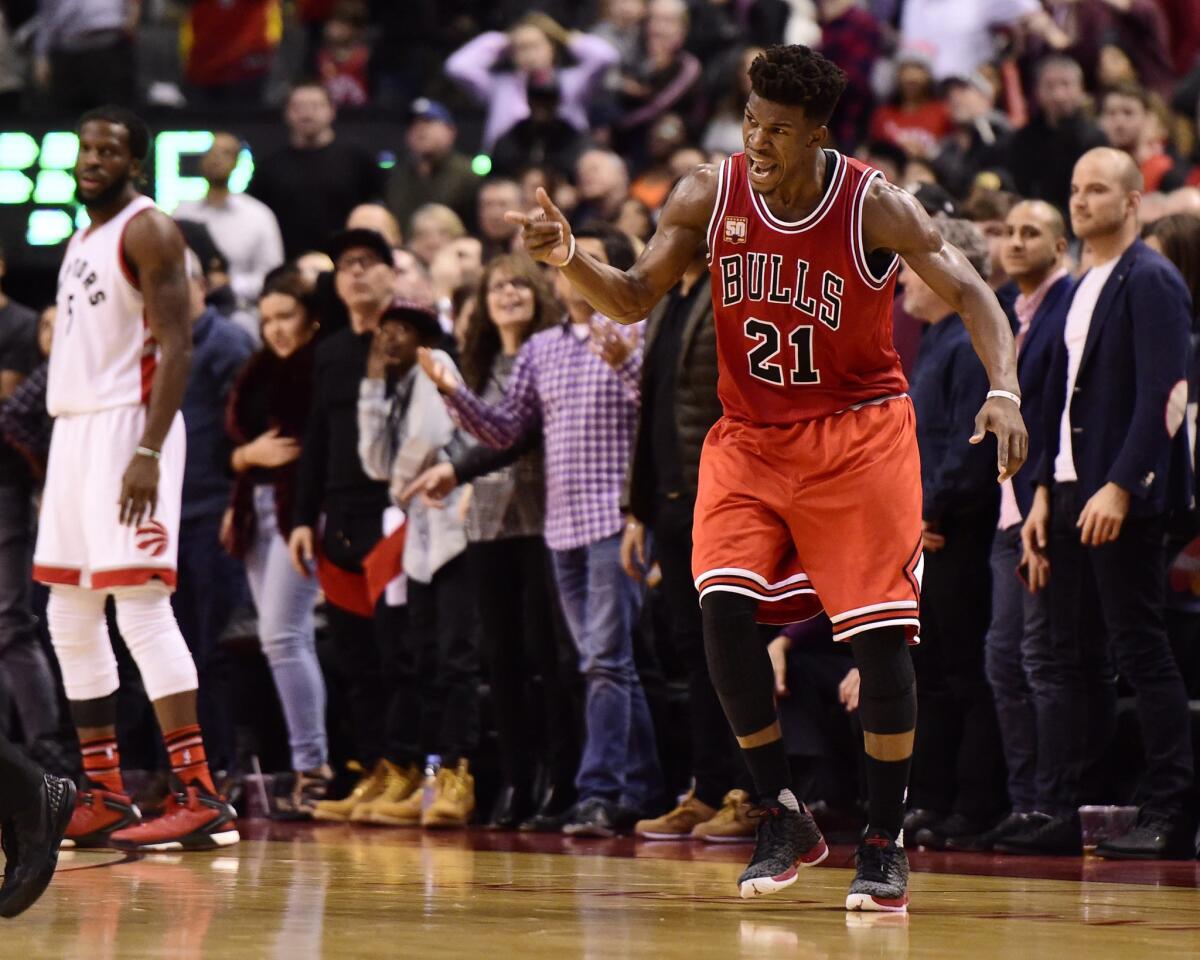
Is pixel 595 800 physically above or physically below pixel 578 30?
below

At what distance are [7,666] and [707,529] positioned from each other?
4.86 metres

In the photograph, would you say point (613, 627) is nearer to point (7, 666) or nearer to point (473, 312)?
point (473, 312)

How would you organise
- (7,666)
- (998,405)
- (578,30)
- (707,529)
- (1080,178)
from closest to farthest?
(998,405) → (707,529) → (1080,178) → (7,666) → (578,30)

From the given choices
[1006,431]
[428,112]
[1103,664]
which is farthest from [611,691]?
Answer: [428,112]

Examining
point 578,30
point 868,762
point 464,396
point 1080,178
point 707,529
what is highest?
point 578,30

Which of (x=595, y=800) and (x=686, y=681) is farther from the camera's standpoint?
(x=686, y=681)

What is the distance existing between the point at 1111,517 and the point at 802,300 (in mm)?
1753

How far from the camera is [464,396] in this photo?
7.80 meters

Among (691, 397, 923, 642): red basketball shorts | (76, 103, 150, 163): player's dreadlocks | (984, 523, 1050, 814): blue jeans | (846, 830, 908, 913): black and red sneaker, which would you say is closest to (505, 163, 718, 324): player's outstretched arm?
(691, 397, 923, 642): red basketball shorts

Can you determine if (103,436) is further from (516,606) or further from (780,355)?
(780,355)

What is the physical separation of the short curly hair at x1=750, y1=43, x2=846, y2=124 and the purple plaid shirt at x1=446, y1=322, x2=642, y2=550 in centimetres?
270

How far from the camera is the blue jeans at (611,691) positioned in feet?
25.3

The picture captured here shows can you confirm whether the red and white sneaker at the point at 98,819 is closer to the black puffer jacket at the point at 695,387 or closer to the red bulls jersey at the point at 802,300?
the black puffer jacket at the point at 695,387

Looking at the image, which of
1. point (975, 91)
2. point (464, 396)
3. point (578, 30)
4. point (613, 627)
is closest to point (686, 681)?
point (613, 627)
